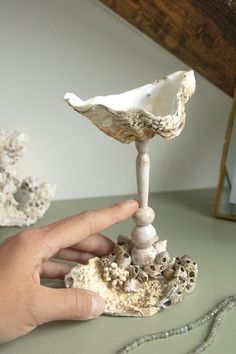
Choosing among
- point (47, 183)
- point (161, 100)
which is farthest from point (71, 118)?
point (161, 100)

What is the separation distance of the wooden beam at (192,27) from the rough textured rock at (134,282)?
1.46 feet

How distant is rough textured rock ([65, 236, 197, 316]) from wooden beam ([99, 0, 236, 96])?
0.44 meters

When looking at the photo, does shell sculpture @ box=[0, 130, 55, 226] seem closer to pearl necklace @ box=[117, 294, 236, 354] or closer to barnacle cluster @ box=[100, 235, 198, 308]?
barnacle cluster @ box=[100, 235, 198, 308]

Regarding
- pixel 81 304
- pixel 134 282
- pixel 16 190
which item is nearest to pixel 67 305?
pixel 81 304

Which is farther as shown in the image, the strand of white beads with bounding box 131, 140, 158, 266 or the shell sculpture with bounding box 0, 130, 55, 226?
the shell sculpture with bounding box 0, 130, 55, 226

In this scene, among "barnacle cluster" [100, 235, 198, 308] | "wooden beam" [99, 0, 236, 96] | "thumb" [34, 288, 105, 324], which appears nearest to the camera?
"thumb" [34, 288, 105, 324]

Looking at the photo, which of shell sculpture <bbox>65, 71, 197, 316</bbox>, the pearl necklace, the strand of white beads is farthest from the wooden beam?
the pearl necklace

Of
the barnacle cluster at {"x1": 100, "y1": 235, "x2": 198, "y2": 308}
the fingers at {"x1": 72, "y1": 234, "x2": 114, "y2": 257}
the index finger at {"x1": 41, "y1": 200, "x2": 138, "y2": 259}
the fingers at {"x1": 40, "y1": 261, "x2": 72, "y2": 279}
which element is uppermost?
the index finger at {"x1": 41, "y1": 200, "x2": 138, "y2": 259}

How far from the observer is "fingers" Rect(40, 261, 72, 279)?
83cm

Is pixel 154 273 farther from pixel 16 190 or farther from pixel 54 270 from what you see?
pixel 16 190

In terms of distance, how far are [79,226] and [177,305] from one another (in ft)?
0.66

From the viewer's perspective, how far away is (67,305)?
699mm

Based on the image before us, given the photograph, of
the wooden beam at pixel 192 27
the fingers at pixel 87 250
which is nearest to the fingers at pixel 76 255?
the fingers at pixel 87 250

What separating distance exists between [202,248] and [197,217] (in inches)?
5.7
